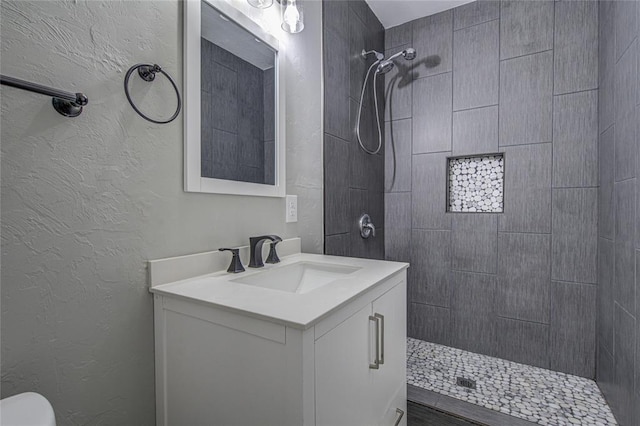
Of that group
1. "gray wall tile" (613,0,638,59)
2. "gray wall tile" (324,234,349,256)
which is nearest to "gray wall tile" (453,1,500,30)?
"gray wall tile" (613,0,638,59)

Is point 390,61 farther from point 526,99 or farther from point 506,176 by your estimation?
point 506,176

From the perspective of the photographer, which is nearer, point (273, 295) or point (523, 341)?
point (273, 295)

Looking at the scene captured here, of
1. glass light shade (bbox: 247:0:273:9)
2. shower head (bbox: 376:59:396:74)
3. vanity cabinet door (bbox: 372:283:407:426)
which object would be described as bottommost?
vanity cabinet door (bbox: 372:283:407:426)

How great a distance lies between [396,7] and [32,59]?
233 centimetres

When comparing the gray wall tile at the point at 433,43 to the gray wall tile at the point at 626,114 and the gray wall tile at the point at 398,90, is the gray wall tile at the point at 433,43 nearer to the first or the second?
the gray wall tile at the point at 398,90

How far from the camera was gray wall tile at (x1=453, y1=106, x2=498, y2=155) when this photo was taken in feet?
7.15

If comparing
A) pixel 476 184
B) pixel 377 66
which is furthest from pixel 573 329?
pixel 377 66

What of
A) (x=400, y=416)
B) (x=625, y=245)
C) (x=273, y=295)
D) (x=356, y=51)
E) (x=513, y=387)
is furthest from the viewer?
(x=356, y=51)

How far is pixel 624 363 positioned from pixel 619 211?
2.31 ft

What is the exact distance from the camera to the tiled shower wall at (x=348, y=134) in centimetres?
188

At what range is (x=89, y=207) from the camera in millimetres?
808

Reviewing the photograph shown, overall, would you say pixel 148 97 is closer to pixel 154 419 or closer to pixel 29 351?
pixel 29 351

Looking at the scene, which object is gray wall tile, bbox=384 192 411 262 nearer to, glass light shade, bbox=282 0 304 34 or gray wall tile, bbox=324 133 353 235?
gray wall tile, bbox=324 133 353 235

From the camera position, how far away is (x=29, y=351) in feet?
2.35
